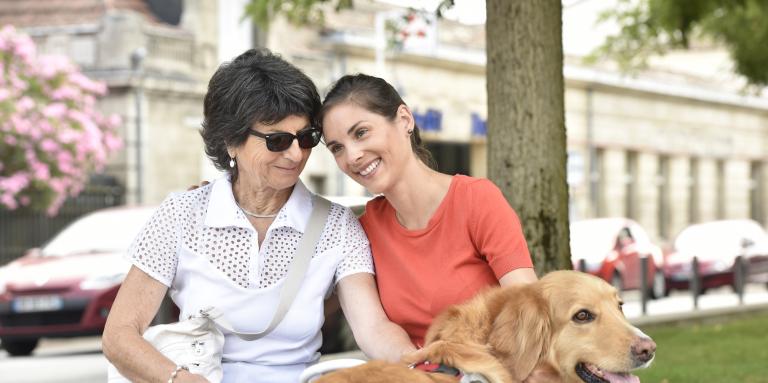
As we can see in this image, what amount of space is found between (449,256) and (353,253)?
357 millimetres

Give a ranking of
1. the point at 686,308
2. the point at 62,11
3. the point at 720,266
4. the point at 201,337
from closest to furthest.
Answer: the point at 201,337 < the point at 686,308 < the point at 720,266 < the point at 62,11

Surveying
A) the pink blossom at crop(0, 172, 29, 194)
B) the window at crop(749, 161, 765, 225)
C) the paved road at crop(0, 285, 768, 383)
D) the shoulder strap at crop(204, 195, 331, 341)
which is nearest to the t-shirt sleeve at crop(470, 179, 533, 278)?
the shoulder strap at crop(204, 195, 331, 341)

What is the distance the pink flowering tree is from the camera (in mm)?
22422

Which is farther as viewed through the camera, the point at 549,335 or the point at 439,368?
the point at 549,335

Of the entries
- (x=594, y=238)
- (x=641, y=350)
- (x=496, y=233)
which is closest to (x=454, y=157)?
(x=594, y=238)

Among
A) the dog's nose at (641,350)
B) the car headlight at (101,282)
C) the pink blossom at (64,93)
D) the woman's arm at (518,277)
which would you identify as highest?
the pink blossom at (64,93)

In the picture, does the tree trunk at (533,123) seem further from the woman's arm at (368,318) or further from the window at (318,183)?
the window at (318,183)

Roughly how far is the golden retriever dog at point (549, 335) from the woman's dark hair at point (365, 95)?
3.02 feet

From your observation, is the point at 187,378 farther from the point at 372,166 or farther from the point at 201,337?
the point at 372,166

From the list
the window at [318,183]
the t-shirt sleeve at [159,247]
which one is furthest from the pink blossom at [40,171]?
the t-shirt sleeve at [159,247]

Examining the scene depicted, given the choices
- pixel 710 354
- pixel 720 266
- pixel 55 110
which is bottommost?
pixel 720 266

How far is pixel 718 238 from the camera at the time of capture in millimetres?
28875

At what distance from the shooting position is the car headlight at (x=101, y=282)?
14102 mm

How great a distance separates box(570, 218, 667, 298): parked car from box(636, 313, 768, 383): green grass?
7129mm
